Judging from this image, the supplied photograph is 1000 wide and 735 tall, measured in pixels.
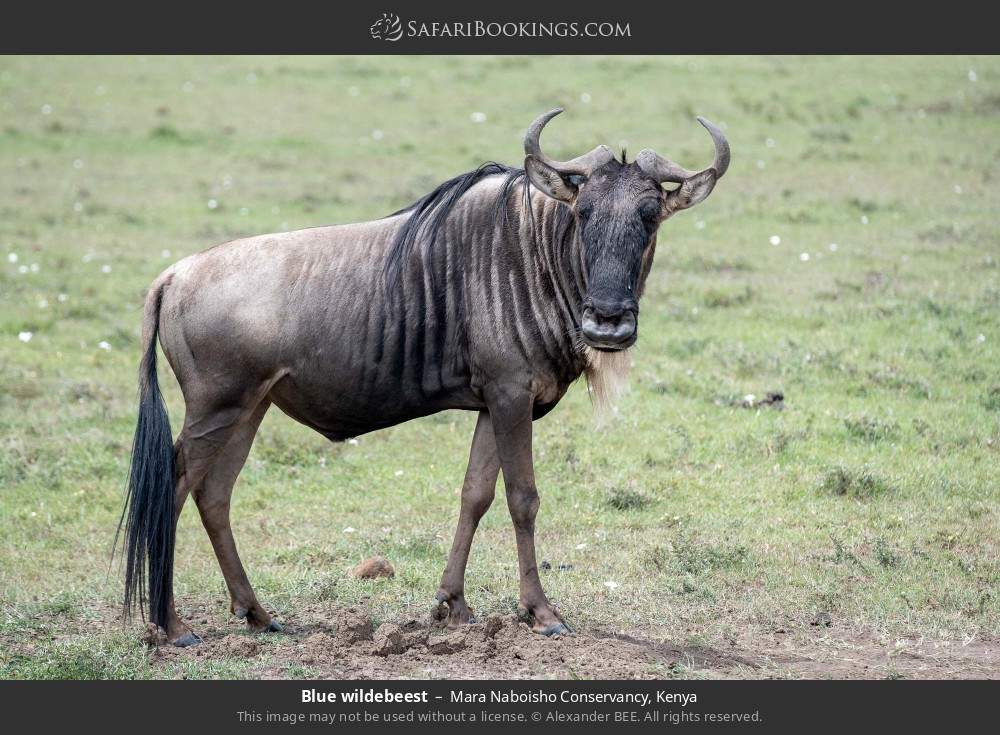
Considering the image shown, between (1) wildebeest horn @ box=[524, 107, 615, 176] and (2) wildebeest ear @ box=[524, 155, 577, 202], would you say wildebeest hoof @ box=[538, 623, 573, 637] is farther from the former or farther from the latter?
(1) wildebeest horn @ box=[524, 107, 615, 176]

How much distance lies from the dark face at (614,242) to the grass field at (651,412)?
5.51 feet

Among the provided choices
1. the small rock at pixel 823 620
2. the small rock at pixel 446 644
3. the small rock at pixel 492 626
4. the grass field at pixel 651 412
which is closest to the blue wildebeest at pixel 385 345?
the small rock at pixel 492 626

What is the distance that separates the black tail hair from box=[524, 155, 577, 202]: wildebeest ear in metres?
2.28

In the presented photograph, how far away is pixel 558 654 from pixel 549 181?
234cm

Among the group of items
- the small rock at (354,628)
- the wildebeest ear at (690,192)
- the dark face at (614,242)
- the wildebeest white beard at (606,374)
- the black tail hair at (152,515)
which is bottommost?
the small rock at (354,628)

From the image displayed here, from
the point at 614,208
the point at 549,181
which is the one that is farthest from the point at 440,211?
the point at 614,208

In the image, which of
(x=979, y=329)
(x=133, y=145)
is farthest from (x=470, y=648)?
(x=133, y=145)

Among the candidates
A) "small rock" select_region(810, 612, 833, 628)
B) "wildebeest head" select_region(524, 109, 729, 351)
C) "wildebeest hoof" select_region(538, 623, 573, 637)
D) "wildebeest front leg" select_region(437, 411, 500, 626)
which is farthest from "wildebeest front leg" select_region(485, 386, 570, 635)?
"small rock" select_region(810, 612, 833, 628)

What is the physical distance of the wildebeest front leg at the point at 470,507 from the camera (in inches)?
274

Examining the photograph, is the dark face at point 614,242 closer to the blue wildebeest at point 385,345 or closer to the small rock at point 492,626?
the blue wildebeest at point 385,345

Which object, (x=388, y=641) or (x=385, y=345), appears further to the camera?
(x=385, y=345)

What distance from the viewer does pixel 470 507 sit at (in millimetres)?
6973

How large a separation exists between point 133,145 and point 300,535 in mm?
12072

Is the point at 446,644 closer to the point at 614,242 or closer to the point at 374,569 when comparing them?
the point at 374,569
